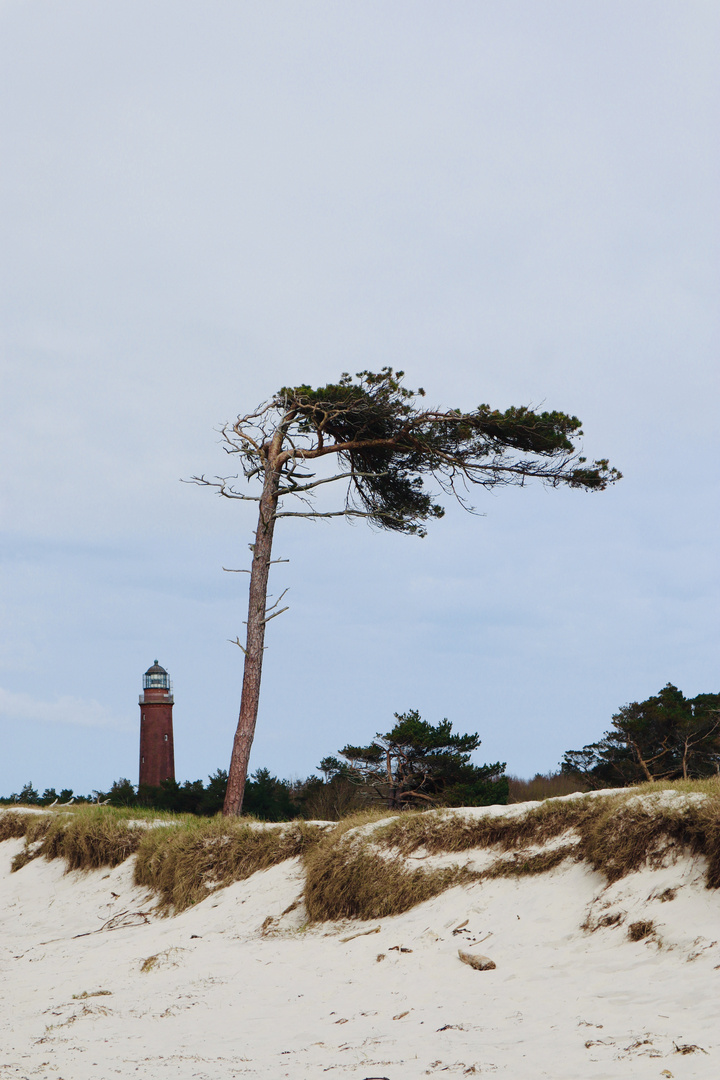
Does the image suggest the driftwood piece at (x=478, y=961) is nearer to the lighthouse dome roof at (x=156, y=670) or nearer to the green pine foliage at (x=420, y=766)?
the green pine foliage at (x=420, y=766)

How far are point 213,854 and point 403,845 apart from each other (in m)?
3.52

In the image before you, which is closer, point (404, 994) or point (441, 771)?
point (404, 994)

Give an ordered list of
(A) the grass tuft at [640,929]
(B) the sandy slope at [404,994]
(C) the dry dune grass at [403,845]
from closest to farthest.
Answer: (B) the sandy slope at [404,994] < (A) the grass tuft at [640,929] < (C) the dry dune grass at [403,845]

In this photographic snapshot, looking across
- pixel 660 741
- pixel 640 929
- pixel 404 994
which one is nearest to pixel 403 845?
pixel 404 994

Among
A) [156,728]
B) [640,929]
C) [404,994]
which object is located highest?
[156,728]

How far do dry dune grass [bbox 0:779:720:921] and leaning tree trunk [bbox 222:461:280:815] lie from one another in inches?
110

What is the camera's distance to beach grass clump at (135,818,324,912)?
1196cm

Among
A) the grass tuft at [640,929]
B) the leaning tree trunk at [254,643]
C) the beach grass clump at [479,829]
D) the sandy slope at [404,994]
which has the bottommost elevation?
the sandy slope at [404,994]

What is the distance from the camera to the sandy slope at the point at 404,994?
5.84 meters

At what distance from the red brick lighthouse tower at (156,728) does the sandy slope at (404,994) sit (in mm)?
29471

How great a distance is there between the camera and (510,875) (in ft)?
30.5

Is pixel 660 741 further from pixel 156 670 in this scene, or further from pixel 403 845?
pixel 156 670

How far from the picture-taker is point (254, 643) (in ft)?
60.2

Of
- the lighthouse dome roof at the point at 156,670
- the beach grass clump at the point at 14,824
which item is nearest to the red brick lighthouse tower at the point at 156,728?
the lighthouse dome roof at the point at 156,670
